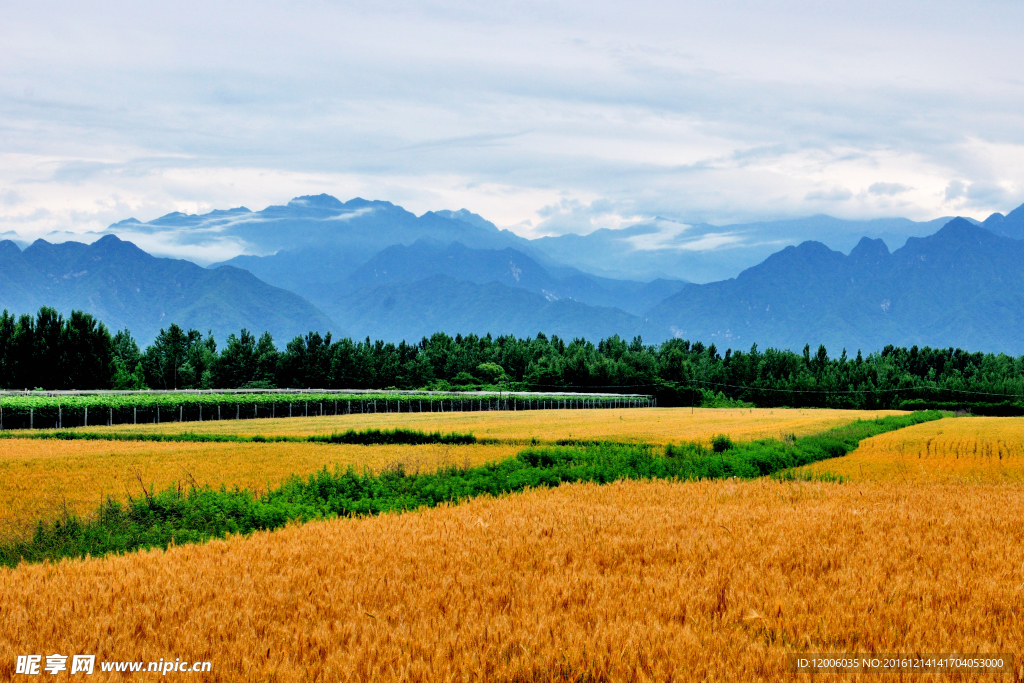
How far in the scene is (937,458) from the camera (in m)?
39.4

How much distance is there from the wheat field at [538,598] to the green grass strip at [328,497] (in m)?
2.25

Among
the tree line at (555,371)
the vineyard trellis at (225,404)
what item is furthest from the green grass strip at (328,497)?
the tree line at (555,371)

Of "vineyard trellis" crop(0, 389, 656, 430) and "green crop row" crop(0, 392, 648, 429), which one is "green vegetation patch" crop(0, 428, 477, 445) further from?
"vineyard trellis" crop(0, 389, 656, 430)

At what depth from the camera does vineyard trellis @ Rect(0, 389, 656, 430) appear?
68.1 m

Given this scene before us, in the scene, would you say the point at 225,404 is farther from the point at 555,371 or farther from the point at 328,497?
the point at 555,371

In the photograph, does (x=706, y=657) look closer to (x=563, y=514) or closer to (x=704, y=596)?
(x=704, y=596)

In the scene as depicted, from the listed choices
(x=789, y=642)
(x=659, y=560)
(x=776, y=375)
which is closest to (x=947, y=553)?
(x=659, y=560)

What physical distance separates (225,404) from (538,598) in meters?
85.2

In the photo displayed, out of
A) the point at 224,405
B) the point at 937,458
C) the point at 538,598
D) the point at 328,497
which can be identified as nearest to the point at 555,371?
the point at 224,405

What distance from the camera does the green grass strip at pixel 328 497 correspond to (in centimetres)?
1531

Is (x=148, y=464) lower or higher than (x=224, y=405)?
higher

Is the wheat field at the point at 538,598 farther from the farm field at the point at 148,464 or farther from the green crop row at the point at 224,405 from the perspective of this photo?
the green crop row at the point at 224,405

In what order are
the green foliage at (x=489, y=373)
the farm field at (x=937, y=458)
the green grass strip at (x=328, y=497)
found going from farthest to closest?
the green foliage at (x=489, y=373) → the farm field at (x=937, y=458) → the green grass strip at (x=328, y=497)

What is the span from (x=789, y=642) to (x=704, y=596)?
4.97ft
